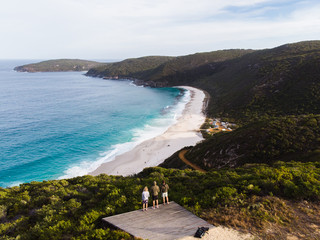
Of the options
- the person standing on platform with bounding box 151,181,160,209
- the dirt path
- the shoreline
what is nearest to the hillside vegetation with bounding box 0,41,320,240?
the dirt path

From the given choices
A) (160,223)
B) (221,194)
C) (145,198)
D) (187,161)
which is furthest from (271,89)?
(160,223)

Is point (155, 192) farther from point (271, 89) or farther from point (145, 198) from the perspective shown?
point (271, 89)

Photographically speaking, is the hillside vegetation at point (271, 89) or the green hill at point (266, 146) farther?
the hillside vegetation at point (271, 89)

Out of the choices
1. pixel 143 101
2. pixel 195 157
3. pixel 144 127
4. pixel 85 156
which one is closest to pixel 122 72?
pixel 143 101

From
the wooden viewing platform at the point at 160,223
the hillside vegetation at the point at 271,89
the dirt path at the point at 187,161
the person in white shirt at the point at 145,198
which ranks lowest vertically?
the dirt path at the point at 187,161

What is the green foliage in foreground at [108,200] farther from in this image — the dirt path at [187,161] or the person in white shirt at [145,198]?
the dirt path at [187,161]

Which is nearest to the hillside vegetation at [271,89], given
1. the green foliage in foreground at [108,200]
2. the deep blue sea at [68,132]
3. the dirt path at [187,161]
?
the deep blue sea at [68,132]

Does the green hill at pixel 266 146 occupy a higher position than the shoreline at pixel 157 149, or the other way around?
the green hill at pixel 266 146

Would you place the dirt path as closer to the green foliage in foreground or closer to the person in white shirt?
the green foliage in foreground
